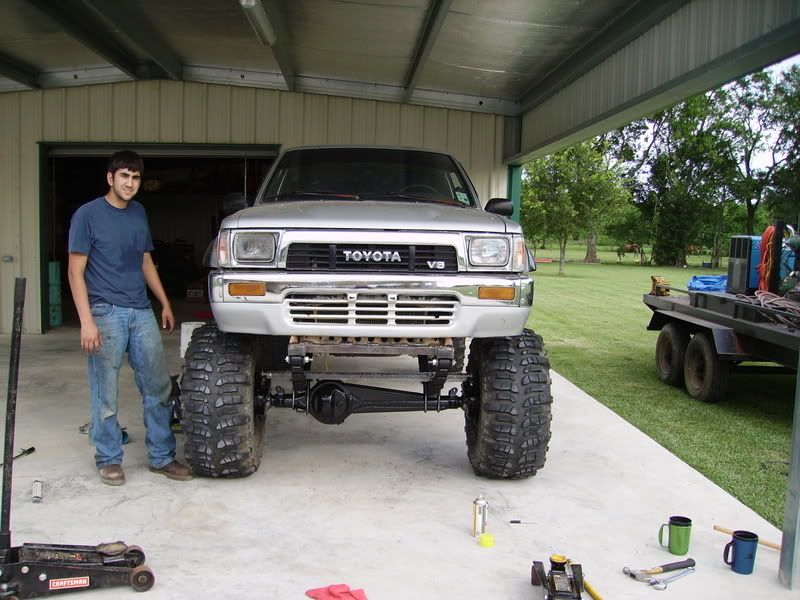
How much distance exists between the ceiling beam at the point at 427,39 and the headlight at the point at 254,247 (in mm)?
3092

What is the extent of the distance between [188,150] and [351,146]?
212 inches

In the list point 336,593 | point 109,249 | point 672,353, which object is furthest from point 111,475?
point 672,353

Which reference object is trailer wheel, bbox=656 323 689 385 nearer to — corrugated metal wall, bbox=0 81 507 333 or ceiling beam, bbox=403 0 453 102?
corrugated metal wall, bbox=0 81 507 333

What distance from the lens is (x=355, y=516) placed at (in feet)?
13.4

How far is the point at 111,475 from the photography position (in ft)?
14.5

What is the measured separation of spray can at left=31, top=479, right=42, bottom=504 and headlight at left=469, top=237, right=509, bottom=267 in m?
2.62

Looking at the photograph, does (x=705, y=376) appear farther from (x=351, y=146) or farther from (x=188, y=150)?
(x=188, y=150)

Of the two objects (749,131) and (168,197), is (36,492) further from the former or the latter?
(749,131)

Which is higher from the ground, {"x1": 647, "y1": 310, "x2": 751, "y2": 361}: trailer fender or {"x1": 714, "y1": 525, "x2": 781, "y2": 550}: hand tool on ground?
{"x1": 647, "y1": 310, "x2": 751, "y2": 361}: trailer fender

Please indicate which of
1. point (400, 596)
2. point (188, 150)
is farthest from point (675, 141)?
point (400, 596)

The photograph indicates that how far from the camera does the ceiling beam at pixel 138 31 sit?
7125mm

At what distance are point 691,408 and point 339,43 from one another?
16.6 ft

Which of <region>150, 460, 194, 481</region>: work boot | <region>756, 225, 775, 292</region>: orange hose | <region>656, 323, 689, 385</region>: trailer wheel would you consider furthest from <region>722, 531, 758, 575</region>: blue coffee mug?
<region>656, 323, 689, 385</region>: trailer wheel

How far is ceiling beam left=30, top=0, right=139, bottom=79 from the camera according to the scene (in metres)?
7.19
